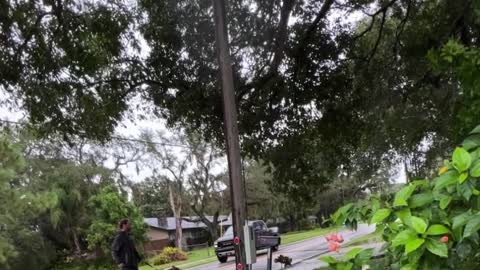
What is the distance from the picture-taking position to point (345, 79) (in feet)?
A: 34.9

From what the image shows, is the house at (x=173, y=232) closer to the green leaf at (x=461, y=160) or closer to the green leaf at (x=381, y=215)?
the green leaf at (x=381, y=215)

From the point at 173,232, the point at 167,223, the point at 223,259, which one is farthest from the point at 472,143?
the point at 167,223

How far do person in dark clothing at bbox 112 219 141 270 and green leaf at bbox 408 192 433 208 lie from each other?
8099 mm

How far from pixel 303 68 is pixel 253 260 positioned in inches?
180

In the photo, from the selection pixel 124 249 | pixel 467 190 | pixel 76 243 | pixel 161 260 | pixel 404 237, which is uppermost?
pixel 76 243

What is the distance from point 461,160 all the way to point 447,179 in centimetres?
7

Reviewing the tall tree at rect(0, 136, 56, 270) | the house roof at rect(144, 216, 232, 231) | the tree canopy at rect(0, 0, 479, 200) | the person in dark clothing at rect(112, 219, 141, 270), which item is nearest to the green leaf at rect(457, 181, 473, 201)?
the tree canopy at rect(0, 0, 479, 200)

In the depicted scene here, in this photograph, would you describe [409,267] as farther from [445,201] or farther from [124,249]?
[124,249]

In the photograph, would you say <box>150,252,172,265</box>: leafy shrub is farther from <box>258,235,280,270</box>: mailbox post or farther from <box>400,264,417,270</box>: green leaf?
<box>400,264,417,270</box>: green leaf

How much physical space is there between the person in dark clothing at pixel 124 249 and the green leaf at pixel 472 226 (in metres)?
8.32

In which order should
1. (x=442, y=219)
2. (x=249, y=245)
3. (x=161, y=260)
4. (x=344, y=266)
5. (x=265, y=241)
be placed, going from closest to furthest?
1. (x=442, y=219)
2. (x=344, y=266)
3. (x=249, y=245)
4. (x=265, y=241)
5. (x=161, y=260)

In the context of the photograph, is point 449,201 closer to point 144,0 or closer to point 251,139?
point 144,0

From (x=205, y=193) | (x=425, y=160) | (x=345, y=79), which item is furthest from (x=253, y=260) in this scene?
(x=205, y=193)

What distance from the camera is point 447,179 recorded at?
1483mm
